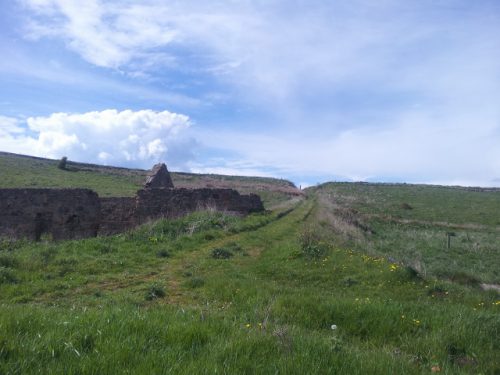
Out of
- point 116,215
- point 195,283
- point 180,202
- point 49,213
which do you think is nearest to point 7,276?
point 195,283

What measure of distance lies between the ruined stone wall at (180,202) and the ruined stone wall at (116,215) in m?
0.32

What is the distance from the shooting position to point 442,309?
23.4ft

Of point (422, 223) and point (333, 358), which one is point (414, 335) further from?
point (422, 223)

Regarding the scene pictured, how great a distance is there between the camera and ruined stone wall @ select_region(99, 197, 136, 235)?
59.4ft

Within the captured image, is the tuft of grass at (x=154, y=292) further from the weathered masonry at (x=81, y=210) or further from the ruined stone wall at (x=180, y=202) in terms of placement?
Result: the ruined stone wall at (x=180, y=202)

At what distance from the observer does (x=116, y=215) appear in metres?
18.4

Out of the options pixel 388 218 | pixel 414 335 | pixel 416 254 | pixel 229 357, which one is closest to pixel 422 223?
pixel 388 218

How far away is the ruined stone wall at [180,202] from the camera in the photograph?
62.7 feet

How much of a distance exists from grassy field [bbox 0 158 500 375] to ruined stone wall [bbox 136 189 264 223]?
3665 mm

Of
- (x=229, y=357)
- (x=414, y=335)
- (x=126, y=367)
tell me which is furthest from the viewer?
(x=414, y=335)

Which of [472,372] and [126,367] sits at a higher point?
[126,367]

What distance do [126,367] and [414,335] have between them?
13.5ft

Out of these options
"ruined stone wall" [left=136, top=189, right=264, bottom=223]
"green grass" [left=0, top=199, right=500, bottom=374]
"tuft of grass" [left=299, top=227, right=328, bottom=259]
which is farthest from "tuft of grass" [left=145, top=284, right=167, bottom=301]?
"ruined stone wall" [left=136, top=189, right=264, bottom=223]

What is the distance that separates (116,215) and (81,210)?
168 cm
